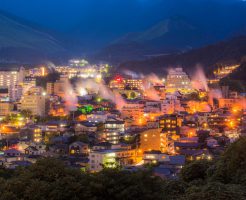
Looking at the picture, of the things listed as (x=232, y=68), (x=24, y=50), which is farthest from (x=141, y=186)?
(x=24, y=50)

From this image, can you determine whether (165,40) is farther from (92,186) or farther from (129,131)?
(92,186)

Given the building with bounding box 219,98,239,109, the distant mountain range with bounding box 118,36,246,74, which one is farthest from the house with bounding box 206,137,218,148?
the distant mountain range with bounding box 118,36,246,74

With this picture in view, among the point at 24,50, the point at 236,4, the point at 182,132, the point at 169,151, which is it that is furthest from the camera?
the point at 236,4

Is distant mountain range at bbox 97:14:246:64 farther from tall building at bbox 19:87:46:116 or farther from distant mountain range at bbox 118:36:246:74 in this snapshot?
tall building at bbox 19:87:46:116

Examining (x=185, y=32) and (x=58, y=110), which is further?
(x=185, y=32)

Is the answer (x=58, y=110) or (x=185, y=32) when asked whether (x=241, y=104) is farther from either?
(x=185, y=32)

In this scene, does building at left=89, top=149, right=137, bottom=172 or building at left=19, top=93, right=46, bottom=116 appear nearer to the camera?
building at left=89, top=149, right=137, bottom=172
